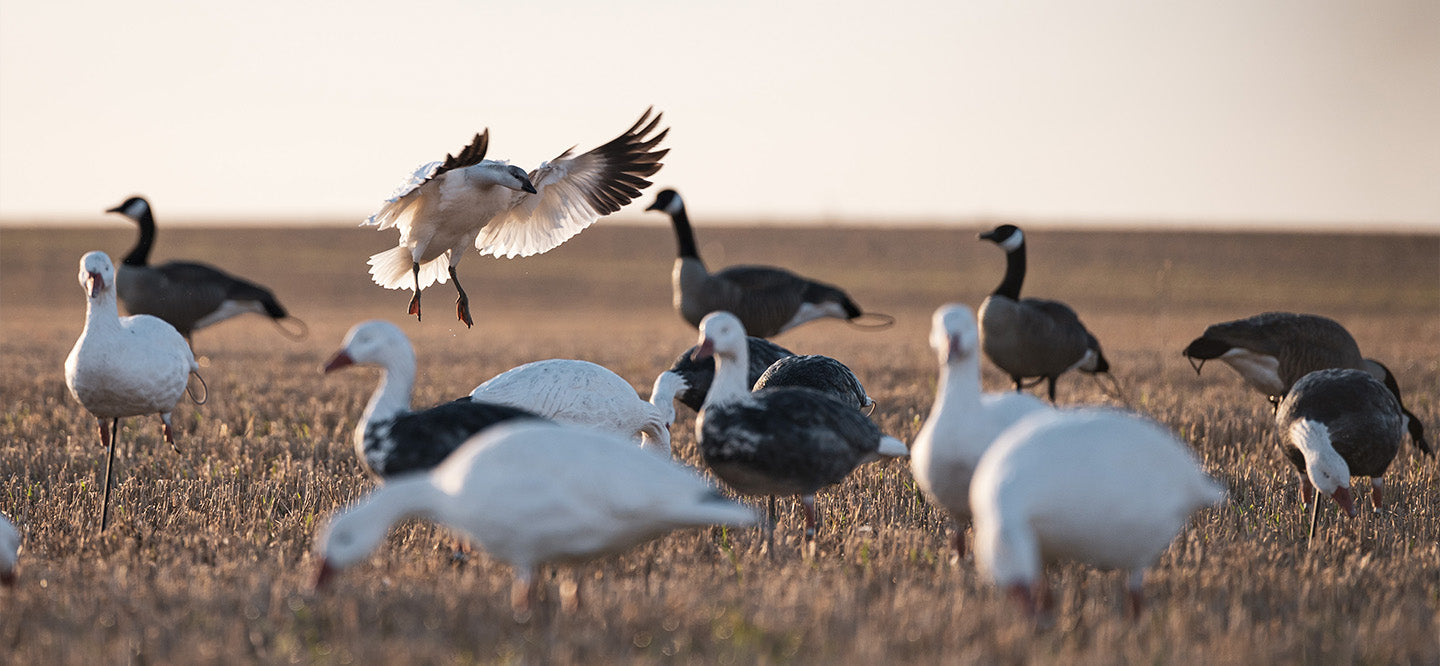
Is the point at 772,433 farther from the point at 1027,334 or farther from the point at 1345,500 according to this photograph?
the point at 1027,334

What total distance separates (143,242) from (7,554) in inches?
387

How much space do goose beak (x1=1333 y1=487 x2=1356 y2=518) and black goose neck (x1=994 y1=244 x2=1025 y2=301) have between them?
4.18 meters

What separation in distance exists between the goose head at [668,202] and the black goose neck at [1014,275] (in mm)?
3955

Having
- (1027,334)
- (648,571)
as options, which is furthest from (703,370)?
(1027,334)

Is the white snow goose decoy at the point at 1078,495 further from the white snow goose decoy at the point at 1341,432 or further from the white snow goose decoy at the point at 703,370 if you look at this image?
the white snow goose decoy at the point at 703,370

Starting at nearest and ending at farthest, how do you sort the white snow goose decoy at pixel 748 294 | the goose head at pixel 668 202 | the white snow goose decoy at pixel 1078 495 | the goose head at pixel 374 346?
the white snow goose decoy at pixel 1078 495, the goose head at pixel 374 346, the white snow goose decoy at pixel 748 294, the goose head at pixel 668 202

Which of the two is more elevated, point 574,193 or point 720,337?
point 574,193

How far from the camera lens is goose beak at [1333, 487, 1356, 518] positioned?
5.89 m

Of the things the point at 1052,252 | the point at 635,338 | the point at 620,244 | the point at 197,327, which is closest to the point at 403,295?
the point at 620,244

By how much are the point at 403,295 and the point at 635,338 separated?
21.9m

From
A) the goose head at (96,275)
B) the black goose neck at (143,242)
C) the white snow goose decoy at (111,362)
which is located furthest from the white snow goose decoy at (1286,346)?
the black goose neck at (143,242)

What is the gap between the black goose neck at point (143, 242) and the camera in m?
12.7

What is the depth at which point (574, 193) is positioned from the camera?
9.70 meters

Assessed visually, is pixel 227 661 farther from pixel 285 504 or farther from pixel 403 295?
pixel 403 295
